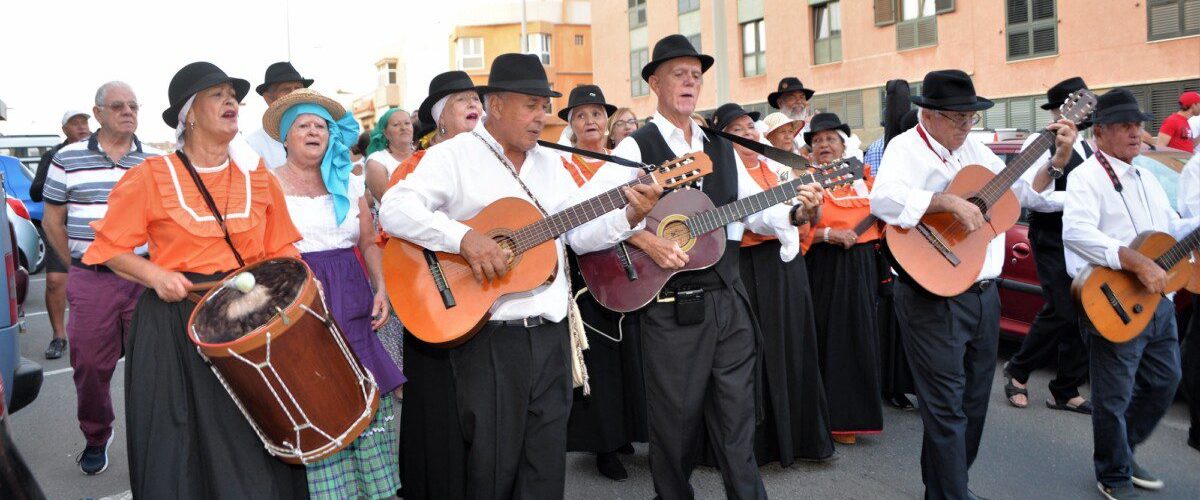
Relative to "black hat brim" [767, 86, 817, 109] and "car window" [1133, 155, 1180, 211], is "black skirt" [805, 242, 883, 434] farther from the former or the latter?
"car window" [1133, 155, 1180, 211]

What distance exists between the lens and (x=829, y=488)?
521 centimetres

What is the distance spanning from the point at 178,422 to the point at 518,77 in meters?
1.92

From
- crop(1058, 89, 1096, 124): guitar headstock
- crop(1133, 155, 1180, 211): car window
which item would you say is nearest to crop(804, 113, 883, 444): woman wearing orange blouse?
crop(1058, 89, 1096, 124): guitar headstock

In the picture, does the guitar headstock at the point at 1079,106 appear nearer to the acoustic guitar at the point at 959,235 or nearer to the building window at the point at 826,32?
the acoustic guitar at the point at 959,235

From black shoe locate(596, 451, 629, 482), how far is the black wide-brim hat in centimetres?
237

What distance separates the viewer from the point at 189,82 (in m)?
3.93

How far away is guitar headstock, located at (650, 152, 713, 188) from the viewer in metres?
3.90

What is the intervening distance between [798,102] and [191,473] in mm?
5671

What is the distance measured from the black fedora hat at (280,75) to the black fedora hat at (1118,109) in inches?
187

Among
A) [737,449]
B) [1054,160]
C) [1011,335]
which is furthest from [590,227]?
[1011,335]

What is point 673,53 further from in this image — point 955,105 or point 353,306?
point 353,306

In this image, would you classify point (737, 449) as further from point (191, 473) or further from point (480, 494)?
point (191, 473)

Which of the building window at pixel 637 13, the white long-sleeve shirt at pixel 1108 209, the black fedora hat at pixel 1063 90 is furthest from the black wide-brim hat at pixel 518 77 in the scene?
the building window at pixel 637 13

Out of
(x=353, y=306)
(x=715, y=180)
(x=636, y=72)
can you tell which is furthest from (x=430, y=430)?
(x=636, y=72)
